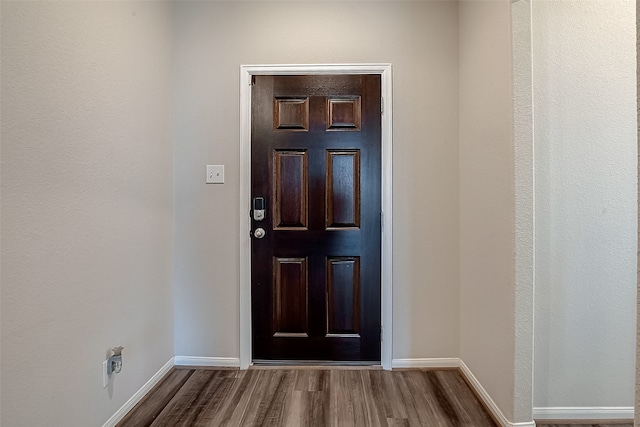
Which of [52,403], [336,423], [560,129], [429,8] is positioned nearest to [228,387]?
[336,423]

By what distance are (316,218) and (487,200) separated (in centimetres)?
104

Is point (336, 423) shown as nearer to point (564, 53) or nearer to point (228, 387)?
point (228, 387)

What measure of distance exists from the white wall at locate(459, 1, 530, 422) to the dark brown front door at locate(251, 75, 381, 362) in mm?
551

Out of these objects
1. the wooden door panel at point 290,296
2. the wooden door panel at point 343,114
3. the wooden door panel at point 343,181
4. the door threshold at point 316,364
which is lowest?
the door threshold at point 316,364

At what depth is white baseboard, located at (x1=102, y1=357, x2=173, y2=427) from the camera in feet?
5.44

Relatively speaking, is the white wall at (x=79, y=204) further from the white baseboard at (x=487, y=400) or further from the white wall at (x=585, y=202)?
the white wall at (x=585, y=202)

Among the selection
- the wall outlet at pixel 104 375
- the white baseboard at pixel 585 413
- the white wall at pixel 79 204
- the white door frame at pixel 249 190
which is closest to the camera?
the white wall at pixel 79 204

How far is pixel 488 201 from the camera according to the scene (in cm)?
181

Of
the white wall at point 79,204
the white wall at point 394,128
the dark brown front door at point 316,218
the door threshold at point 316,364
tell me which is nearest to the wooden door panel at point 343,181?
the dark brown front door at point 316,218

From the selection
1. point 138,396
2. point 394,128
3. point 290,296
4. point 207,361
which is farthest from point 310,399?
point 394,128

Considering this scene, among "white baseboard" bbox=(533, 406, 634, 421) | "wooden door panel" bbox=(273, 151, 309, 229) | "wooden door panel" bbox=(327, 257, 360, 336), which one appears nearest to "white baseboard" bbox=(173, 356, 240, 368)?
"wooden door panel" bbox=(327, 257, 360, 336)

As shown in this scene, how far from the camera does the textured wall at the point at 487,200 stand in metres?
1.61

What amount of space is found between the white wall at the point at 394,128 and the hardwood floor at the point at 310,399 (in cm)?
24

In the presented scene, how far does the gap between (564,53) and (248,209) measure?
6.41ft
